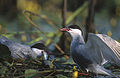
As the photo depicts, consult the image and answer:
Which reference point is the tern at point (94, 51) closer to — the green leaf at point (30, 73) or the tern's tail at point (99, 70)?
the tern's tail at point (99, 70)

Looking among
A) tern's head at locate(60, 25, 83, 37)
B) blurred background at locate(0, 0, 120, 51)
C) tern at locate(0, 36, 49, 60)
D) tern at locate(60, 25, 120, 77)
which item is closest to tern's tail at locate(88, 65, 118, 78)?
tern at locate(60, 25, 120, 77)

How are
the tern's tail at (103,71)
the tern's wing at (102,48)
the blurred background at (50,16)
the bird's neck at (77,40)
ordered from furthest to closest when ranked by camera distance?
1. the blurred background at (50,16)
2. the bird's neck at (77,40)
3. the tern's tail at (103,71)
4. the tern's wing at (102,48)

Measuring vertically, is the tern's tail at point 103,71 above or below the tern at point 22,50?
below

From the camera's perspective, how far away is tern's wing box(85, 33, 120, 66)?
259 cm

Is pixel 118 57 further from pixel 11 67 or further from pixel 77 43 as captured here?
pixel 11 67

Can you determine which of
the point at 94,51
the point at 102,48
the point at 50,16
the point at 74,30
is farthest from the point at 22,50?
the point at 50,16

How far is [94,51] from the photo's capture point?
2.80 meters

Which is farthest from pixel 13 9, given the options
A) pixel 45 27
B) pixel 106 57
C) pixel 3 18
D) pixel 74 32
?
pixel 106 57

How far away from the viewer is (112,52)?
8.59 feet

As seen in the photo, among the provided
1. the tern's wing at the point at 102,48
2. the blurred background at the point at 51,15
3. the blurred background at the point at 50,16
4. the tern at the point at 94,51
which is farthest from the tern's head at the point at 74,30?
the blurred background at the point at 51,15

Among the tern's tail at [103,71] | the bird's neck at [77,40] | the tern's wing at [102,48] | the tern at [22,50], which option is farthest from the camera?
the tern at [22,50]

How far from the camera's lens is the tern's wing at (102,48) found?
2.59 metres

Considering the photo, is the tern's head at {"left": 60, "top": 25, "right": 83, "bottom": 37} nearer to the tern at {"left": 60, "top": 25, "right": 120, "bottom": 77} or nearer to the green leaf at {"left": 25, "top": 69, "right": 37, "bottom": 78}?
the tern at {"left": 60, "top": 25, "right": 120, "bottom": 77}

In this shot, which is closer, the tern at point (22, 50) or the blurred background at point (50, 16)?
the tern at point (22, 50)
